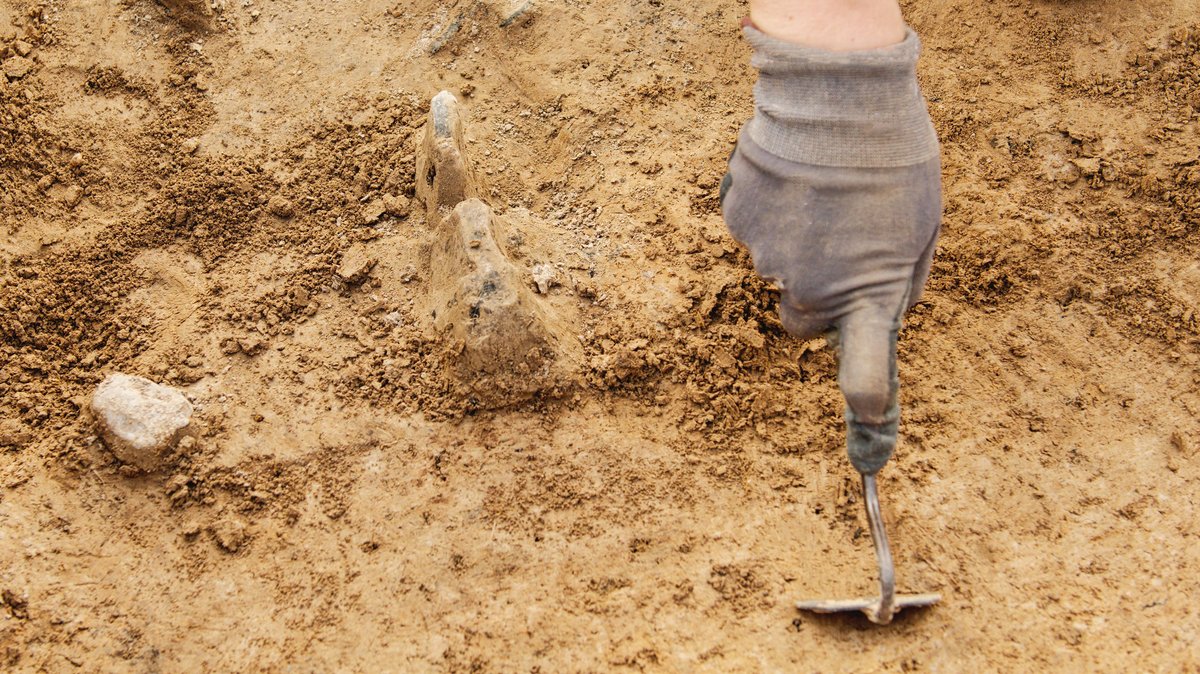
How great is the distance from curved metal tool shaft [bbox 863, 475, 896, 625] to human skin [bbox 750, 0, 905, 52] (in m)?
0.96

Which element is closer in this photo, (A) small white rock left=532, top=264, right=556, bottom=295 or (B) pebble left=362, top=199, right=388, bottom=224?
(A) small white rock left=532, top=264, right=556, bottom=295

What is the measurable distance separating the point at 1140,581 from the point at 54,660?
2602 millimetres

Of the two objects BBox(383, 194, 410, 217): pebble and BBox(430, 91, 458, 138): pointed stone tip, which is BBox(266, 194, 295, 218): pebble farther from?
BBox(430, 91, 458, 138): pointed stone tip

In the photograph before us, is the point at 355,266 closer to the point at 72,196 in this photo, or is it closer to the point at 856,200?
the point at 72,196

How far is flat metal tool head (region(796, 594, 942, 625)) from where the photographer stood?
1.92 meters

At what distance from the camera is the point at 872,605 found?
192 cm

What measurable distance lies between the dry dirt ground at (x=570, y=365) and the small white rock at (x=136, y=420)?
68 mm

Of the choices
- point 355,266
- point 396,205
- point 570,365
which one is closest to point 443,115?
point 396,205

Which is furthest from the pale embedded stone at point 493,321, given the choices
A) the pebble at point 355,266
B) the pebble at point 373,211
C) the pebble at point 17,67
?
the pebble at point 17,67

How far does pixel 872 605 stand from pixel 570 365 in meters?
1.01

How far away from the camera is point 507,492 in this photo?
2.27m

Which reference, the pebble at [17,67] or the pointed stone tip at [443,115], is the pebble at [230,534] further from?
the pebble at [17,67]

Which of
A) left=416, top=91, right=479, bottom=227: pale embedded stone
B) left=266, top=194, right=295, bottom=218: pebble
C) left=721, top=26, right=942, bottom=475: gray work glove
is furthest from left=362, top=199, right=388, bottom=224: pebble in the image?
left=721, top=26, right=942, bottom=475: gray work glove

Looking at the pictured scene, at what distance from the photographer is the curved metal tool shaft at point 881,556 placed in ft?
6.14
